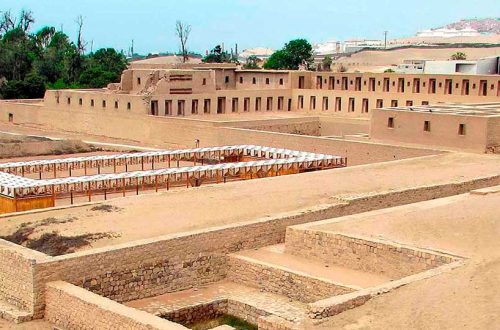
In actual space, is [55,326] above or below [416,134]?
below

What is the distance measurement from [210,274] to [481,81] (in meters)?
24.9

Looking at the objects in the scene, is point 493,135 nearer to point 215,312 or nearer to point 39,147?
point 215,312

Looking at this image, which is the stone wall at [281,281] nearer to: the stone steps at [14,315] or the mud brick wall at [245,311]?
the mud brick wall at [245,311]

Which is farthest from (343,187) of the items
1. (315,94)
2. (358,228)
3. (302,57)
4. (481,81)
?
(302,57)

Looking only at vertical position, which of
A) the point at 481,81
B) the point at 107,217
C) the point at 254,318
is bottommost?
the point at 254,318

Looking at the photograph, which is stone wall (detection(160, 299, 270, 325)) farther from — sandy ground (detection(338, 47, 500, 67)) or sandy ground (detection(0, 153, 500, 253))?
sandy ground (detection(338, 47, 500, 67))

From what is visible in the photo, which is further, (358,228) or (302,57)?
(302,57)

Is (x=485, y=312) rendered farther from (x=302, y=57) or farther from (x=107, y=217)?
(x=302, y=57)

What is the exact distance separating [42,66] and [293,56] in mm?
24648

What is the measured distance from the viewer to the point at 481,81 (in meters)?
36.3

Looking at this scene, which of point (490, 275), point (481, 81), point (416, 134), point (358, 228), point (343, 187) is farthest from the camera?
point (481, 81)

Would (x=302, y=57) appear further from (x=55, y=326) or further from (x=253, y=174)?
(x=55, y=326)

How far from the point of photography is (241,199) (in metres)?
17.8

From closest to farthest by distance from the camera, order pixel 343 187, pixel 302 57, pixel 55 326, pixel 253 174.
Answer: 1. pixel 55 326
2. pixel 343 187
3. pixel 253 174
4. pixel 302 57
